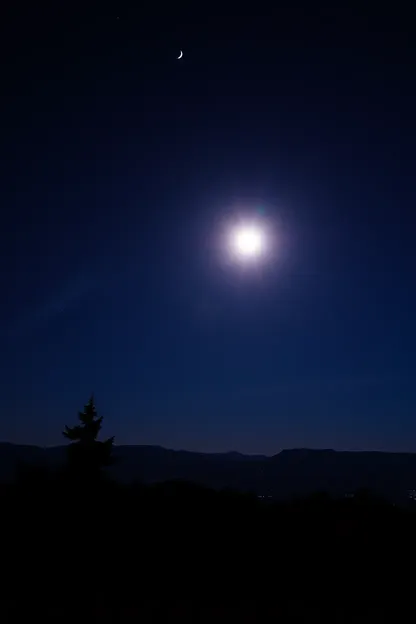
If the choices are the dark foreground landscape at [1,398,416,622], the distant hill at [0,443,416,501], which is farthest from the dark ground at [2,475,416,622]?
the distant hill at [0,443,416,501]

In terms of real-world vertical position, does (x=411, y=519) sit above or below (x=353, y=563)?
above

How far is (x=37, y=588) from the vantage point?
27.0ft

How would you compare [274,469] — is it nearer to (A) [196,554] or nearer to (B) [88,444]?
(B) [88,444]

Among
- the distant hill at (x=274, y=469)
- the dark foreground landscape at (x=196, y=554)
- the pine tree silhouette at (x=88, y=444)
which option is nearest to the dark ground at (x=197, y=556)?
the dark foreground landscape at (x=196, y=554)

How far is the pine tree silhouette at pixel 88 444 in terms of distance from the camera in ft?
91.4

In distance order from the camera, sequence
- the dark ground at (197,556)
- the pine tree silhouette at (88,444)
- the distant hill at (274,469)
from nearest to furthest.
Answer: the dark ground at (197,556), the pine tree silhouette at (88,444), the distant hill at (274,469)

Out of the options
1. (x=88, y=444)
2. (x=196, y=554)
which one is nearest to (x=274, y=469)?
(x=88, y=444)

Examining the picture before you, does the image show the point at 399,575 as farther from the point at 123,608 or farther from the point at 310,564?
the point at 123,608

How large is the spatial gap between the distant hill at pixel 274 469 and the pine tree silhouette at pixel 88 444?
7731cm

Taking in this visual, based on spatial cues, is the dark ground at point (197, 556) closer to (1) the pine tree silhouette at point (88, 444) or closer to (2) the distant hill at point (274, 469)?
(1) the pine tree silhouette at point (88, 444)

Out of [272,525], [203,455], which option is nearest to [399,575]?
[272,525]

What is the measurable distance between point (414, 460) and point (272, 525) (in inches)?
5330

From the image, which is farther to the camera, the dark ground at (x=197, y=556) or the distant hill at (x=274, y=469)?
the distant hill at (x=274, y=469)

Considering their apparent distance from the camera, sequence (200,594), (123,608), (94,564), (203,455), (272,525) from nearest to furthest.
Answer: (123,608), (200,594), (94,564), (272,525), (203,455)
